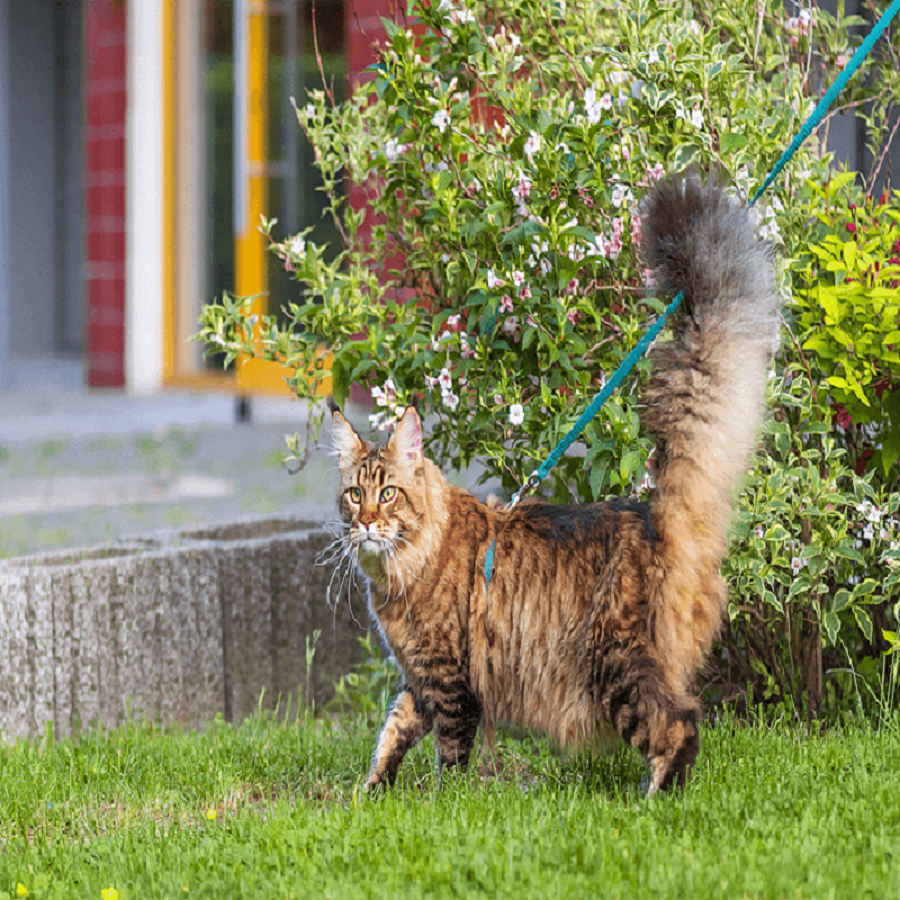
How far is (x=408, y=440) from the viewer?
380cm

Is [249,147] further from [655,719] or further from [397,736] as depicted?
[655,719]

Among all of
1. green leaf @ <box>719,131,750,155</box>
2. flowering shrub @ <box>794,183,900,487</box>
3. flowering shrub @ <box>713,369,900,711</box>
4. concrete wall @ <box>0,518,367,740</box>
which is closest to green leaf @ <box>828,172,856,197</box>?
flowering shrub @ <box>794,183,900,487</box>

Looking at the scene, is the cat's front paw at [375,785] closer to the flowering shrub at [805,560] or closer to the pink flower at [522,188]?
the flowering shrub at [805,560]

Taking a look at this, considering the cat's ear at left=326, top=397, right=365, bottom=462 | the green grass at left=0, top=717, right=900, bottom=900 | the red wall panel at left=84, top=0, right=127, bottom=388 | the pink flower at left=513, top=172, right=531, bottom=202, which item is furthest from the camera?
the red wall panel at left=84, top=0, right=127, bottom=388

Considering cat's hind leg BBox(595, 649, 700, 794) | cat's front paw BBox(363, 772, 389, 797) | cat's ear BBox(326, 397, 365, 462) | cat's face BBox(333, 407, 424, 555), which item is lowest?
cat's front paw BBox(363, 772, 389, 797)

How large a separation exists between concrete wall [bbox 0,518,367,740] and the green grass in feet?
1.00

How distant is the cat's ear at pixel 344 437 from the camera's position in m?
3.83

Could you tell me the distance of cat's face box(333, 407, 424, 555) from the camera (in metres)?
3.71

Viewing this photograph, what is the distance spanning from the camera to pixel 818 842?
2.86 m

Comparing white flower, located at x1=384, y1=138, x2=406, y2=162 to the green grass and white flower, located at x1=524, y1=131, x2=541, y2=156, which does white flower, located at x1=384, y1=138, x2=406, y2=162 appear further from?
the green grass

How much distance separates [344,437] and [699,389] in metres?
1.05

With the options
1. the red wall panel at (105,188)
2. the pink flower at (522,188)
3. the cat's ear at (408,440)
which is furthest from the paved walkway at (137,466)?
the pink flower at (522,188)

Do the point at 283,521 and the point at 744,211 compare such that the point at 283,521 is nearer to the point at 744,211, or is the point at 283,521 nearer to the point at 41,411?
the point at 744,211

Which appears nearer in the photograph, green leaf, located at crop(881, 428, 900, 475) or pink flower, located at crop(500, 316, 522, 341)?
green leaf, located at crop(881, 428, 900, 475)
